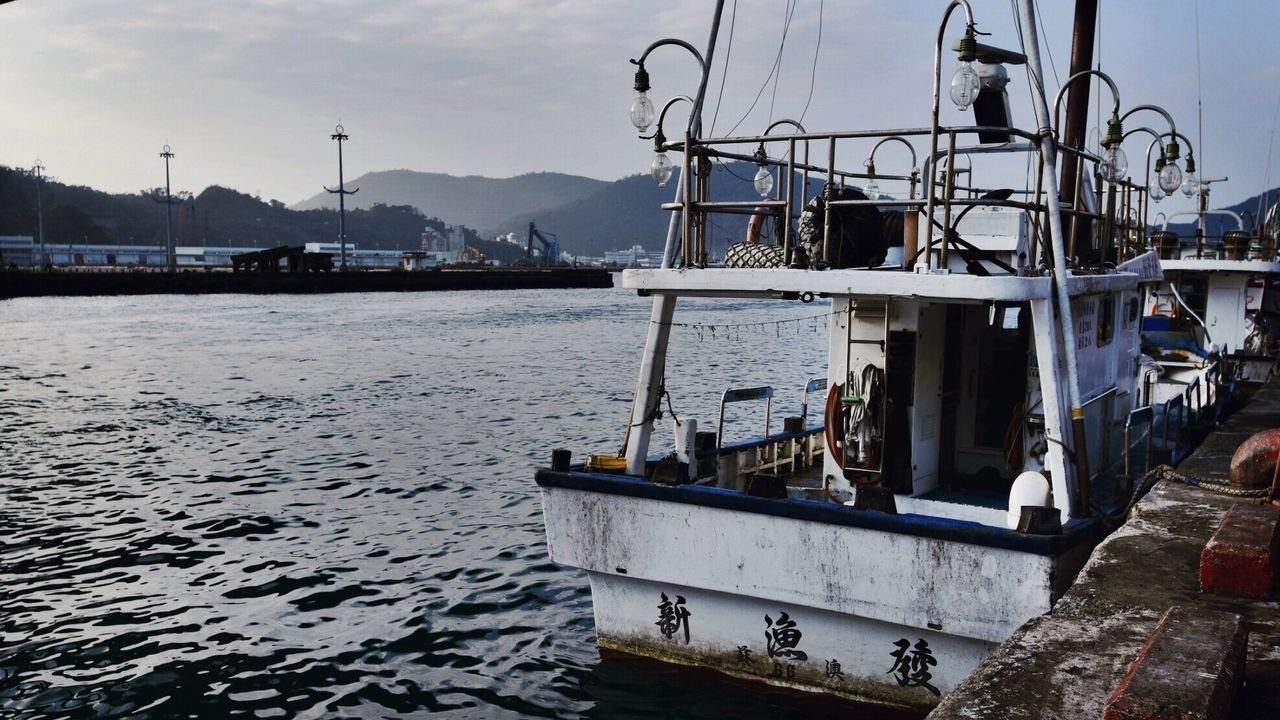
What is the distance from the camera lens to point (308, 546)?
1324 centimetres

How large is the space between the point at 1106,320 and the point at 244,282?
277 feet

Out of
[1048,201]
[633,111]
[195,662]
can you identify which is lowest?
[195,662]

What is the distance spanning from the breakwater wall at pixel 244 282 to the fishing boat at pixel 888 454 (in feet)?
261

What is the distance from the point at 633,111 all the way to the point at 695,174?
74cm

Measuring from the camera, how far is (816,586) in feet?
24.4

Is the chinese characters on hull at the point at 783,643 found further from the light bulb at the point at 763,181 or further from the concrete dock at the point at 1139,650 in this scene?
the light bulb at the point at 763,181

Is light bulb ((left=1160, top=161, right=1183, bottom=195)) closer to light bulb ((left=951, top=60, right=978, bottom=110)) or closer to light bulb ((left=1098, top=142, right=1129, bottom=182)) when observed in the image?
light bulb ((left=1098, top=142, right=1129, bottom=182))

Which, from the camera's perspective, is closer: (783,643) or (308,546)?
(783,643)

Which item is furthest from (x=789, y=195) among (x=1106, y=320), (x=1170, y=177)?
(x=1170, y=177)

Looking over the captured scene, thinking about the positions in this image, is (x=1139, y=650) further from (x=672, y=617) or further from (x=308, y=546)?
(x=308, y=546)

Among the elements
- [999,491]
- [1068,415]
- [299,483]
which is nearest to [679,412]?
[299,483]

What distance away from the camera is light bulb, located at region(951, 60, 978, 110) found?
707cm

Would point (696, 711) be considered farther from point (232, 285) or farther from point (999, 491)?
point (232, 285)

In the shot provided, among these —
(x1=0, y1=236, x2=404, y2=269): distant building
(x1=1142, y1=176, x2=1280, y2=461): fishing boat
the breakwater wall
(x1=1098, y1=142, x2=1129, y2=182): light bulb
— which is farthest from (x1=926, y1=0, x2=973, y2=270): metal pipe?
(x1=0, y1=236, x2=404, y2=269): distant building
